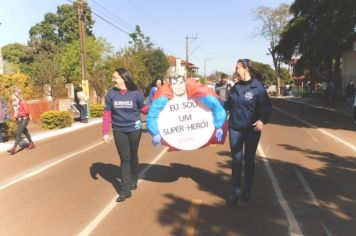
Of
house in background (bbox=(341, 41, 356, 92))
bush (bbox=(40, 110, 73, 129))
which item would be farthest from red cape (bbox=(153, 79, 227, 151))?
house in background (bbox=(341, 41, 356, 92))

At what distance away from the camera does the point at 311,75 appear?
60.7 m

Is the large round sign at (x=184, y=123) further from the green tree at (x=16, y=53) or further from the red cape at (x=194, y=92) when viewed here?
the green tree at (x=16, y=53)

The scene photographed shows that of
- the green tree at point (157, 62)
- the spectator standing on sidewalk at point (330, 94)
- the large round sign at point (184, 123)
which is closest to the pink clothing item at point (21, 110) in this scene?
the large round sign at point (184, 123)

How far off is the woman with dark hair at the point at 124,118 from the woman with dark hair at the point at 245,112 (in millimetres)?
1431

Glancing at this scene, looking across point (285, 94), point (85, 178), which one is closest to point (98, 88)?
point (85, 178)

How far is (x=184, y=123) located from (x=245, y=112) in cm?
120

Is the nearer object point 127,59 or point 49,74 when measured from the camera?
point 49,74

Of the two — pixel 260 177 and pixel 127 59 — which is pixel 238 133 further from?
pixel 127 59

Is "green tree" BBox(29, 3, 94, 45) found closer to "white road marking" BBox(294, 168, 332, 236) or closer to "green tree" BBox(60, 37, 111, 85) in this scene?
"green tree" BBox(60, 37, 111, 85)

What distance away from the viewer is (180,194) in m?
7.80

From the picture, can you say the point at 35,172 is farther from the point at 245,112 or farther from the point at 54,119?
the point at 54,119

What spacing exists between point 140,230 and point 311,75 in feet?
188

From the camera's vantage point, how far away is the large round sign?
780 cm

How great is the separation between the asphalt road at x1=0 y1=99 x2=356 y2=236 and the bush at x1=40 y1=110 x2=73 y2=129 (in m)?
8.29
